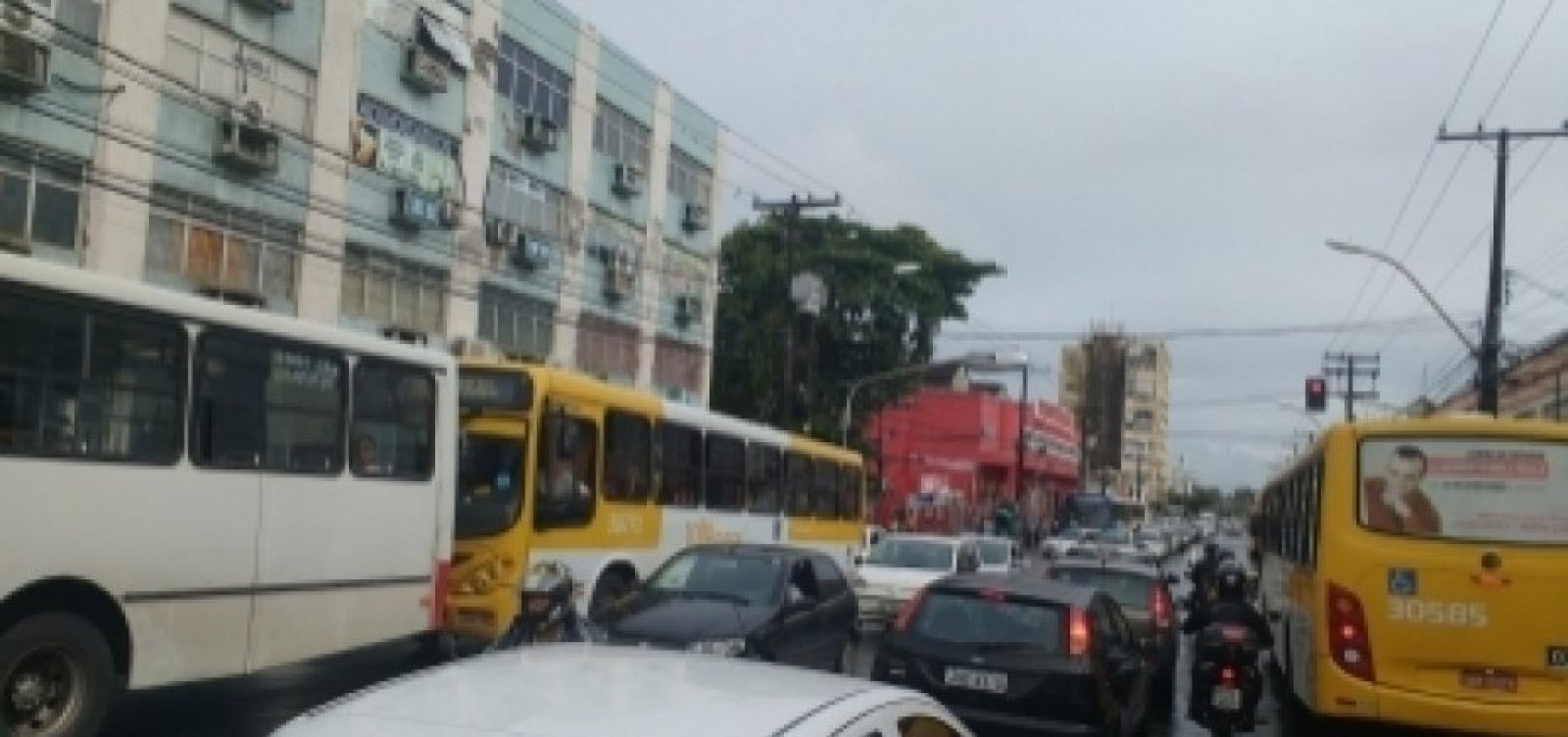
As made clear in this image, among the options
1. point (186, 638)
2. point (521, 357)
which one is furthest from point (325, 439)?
point (521, 357)

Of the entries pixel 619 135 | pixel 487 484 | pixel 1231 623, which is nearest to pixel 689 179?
pixel 619 135

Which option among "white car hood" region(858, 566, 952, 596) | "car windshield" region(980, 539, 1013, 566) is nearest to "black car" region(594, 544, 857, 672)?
"white car hood" region(858, 566, 952, 596)

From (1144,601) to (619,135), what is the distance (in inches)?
1016

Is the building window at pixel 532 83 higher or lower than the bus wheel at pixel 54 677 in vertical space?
higher

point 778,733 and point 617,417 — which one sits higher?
point 617,417

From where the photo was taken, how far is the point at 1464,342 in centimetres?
2861

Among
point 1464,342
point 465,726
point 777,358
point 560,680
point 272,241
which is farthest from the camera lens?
point 777,358

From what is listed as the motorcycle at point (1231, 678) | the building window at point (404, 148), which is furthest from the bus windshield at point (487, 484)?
the building window at point (404, 148)

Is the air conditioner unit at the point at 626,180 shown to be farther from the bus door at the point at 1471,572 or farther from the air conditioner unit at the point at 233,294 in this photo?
the bus door at the point at 1471,572

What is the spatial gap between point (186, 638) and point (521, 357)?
2391 cm

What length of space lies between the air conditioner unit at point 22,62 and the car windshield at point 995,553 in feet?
53.9

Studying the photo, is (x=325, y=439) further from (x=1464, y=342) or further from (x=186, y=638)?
(x=1464, y=342)

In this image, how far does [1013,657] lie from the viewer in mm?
9531

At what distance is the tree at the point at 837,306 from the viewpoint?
47.6 meters
